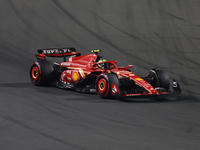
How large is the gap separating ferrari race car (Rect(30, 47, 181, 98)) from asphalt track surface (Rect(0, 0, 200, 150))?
0.31m

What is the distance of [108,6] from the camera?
20.0 m

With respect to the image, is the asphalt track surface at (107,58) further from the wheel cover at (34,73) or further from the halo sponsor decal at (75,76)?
the halo sponsor decal at (75,76)

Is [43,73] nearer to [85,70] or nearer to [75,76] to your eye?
[75,76]

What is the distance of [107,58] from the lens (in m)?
15.6

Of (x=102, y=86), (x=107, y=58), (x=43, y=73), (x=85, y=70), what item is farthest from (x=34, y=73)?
(x=107, y=58)

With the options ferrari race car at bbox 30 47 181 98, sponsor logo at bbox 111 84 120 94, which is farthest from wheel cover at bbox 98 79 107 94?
A: sponsor logo at bbox 111 84 120 94

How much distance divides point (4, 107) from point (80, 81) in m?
2.93

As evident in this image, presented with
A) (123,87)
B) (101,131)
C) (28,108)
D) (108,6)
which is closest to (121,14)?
(108,6)

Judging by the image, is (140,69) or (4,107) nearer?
(4,107)

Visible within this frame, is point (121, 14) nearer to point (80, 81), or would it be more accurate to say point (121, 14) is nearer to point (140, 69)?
point (140, 69)

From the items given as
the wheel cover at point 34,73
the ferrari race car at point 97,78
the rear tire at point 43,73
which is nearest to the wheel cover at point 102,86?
the ferrari race car at point 97,78

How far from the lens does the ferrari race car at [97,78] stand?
934 cm

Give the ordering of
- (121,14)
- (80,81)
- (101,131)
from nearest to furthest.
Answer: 1. (101,131)
2. (80,81)
3. (121,14)

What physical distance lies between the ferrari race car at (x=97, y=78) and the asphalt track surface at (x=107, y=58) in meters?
0.31
